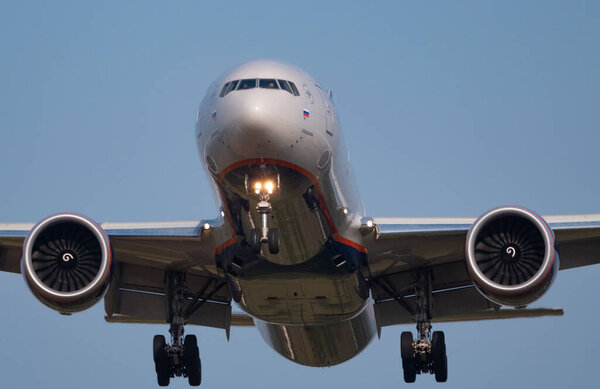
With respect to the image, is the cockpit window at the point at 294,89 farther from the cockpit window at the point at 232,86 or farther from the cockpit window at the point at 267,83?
the cockpit window at the point at 232,86

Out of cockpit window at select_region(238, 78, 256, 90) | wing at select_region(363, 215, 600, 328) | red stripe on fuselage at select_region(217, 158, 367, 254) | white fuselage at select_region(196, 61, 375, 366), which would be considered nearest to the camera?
white fuselage at select_region(196, 61, 375, 366)

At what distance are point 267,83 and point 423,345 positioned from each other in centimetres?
809

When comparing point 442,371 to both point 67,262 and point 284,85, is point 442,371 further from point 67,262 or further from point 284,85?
point 67,262

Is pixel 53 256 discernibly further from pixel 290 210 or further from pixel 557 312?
pixel 557 312

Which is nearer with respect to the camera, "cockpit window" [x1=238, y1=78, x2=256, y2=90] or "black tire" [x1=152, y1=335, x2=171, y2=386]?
"cockpit window" [x1=238, y1=78, x2=256, y2=90]

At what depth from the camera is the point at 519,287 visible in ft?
72.5

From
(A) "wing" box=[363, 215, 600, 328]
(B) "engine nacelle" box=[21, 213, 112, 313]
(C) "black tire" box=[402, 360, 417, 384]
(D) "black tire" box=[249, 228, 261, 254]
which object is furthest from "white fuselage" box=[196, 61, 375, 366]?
Answer: (B) "engine nacelle" box=[21, 213, 112, 313]

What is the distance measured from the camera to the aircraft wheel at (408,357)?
83.8 feet

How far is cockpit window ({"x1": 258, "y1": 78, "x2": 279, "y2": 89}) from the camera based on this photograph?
67.6 feet

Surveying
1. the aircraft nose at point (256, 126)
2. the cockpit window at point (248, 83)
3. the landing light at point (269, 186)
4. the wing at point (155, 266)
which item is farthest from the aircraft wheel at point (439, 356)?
the cockpit window at point (248, 83)

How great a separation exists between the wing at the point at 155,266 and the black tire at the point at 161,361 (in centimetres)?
74

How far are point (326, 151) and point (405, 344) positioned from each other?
6.36 metres

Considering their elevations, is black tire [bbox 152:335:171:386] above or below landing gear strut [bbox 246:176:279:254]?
below

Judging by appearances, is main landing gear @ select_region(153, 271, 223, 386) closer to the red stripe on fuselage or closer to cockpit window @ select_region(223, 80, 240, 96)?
the red stripe on fuselage
